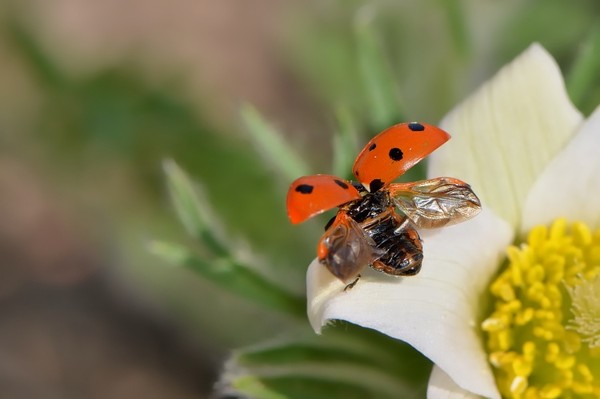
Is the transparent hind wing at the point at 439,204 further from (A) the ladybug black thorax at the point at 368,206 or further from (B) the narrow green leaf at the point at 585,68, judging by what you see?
(B) the narrow green leaf at the point at 585,68

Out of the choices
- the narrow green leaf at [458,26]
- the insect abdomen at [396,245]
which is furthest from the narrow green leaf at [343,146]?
the narrow green leaf at [458,26]

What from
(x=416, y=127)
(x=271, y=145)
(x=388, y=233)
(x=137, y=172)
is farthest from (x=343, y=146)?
(x=137, y=172)

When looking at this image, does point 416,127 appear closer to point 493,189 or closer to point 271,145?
point 493,189

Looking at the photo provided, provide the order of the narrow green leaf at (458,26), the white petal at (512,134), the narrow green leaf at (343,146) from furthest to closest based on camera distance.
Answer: the narrow green leaf at (458,26), the narrow green leaf at (343,146), the white petal at (512,134)

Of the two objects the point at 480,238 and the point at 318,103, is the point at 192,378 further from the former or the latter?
the point at 480,238

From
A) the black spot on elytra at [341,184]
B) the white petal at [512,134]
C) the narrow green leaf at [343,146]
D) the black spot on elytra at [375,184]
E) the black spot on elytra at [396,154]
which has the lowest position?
the black spot on elytra at [341,184]

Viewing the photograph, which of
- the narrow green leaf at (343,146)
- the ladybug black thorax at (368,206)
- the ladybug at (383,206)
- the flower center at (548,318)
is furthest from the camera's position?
the narrow green leaf at (343,146)
